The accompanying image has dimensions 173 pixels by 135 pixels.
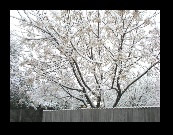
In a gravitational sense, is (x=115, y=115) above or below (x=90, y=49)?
below

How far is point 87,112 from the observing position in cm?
489

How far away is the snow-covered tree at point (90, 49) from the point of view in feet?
17.7

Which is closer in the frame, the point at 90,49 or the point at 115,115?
the point at 115,115

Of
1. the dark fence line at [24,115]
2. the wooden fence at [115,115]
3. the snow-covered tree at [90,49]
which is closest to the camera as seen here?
the wooden fence at [115,115]

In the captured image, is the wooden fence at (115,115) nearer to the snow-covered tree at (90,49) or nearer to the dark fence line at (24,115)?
the snow-covered tree at (90,49)

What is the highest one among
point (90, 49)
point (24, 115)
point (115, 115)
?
point (90, 49)

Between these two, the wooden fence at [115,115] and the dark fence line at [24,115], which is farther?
the dark fence line at [24,115]

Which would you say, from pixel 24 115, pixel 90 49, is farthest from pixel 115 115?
pixel 24 115

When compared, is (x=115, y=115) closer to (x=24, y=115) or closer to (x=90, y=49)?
(x=90, y=49)

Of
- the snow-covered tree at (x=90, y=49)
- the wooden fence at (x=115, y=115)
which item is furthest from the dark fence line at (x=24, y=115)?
the wooden fence at (x=115, y=115)

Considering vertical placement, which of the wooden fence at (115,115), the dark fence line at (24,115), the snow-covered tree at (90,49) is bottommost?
the dark fence line at (24,115)

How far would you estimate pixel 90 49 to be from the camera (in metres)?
5.65

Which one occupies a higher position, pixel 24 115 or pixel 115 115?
pixel 115 115
